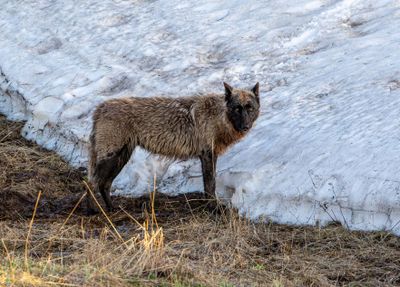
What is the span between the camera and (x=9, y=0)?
1984 cm

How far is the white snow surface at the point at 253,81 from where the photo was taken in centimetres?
968

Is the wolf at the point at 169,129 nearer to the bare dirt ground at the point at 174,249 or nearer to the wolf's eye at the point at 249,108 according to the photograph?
the wolf's eye at the point at 249,108

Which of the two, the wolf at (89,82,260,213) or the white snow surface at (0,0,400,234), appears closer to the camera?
the white snow surface at (0,0,400,234)

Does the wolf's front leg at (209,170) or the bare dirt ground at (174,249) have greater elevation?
the bare dirt ground at (174,249)

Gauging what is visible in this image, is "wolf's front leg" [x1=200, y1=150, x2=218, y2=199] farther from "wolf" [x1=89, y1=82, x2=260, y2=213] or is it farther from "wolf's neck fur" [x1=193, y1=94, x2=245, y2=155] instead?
"wolf's neck fur" [x1=193, y1=94, x2=245, y2=155]

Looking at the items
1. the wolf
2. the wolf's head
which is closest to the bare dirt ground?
the wolf

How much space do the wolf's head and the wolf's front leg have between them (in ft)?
1.68

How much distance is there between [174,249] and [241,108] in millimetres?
3349

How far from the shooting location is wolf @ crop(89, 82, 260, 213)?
10.7m

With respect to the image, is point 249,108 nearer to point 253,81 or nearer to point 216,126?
point 216,126

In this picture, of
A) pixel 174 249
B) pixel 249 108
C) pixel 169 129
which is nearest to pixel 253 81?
pixel 249 108

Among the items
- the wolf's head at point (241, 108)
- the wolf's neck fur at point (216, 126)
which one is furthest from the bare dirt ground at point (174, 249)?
the wolf's head at point (241, 108)

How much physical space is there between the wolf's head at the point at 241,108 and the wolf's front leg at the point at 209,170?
51 centimetres

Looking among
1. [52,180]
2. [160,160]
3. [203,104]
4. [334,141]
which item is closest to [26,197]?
[52,180]
